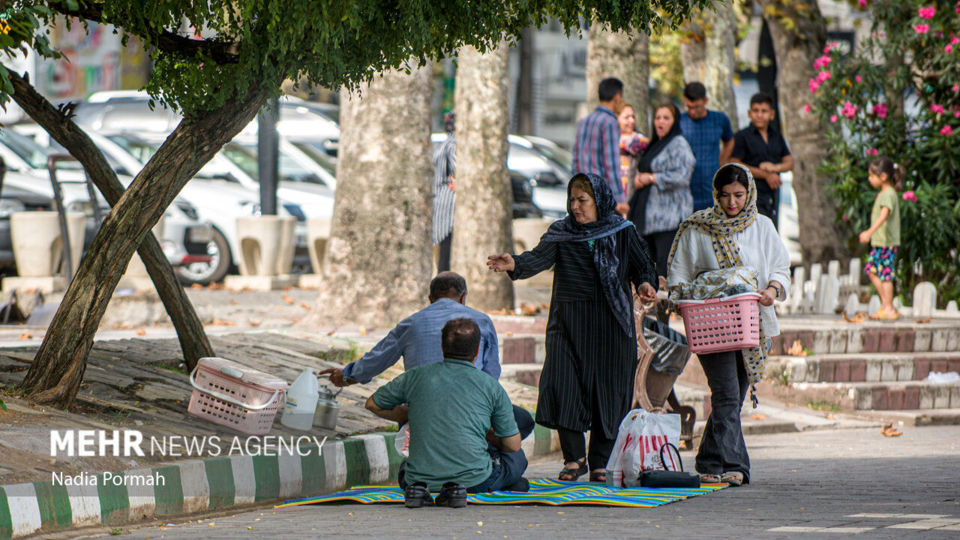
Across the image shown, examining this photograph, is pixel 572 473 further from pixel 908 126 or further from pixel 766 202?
pixel 908 126

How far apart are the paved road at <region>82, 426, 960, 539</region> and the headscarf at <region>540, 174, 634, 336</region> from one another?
1.14 m

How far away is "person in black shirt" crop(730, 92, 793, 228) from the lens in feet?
40.6

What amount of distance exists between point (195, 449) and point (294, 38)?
220 cm

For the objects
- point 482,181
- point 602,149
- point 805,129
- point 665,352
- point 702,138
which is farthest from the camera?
point 805,129

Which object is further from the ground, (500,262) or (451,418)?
(500,262)

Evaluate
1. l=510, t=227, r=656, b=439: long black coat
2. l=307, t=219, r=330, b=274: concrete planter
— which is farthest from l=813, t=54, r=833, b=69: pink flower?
→ l=510, t=227, r=656, b=439: long black coat

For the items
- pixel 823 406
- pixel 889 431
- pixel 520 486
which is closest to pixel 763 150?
pixel 823 406

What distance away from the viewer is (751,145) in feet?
41.4

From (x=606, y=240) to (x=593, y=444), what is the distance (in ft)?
3.73

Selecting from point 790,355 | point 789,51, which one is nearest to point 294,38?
Result: point 790,355

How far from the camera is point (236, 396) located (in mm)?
8125

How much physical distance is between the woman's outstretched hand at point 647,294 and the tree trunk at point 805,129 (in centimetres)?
1132

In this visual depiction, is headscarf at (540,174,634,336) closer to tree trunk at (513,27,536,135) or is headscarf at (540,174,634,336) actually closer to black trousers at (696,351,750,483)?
black trousers at (696,351,750,483)

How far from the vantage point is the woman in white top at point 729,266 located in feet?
26.3
